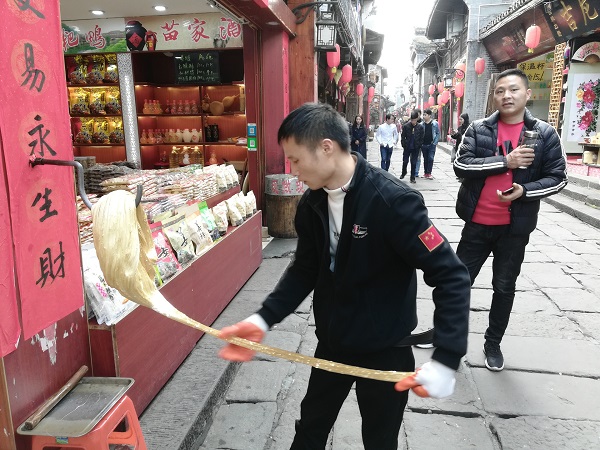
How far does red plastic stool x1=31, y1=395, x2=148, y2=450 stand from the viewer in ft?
6.01

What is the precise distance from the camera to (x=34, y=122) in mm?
1795

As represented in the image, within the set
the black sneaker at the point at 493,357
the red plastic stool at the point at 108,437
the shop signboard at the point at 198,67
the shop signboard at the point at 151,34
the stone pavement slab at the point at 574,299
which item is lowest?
the stone pavement slab at the point at 574,299

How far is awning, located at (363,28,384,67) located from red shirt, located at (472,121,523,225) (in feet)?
67.7

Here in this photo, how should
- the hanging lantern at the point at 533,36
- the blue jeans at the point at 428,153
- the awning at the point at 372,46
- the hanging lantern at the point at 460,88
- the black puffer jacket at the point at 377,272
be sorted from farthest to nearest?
the awning at the point at 372,46 → the hanging lantern at the point at 460,88 → the blue jeans at the point at 428,153 → the hanging lantern at the point at 533,36 → the black puffer jacket at the point at 377,272

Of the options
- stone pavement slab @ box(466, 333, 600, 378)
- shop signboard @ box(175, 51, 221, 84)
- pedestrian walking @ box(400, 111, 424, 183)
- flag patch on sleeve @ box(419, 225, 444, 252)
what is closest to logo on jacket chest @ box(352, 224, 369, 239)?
flag patch on sleeve @ box(419, 225, 444, 252)

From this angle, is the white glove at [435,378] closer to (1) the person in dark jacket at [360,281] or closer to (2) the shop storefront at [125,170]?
(1) the person in dark jacket at [360,281]

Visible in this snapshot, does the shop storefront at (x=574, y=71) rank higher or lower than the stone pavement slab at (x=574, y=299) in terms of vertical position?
higher

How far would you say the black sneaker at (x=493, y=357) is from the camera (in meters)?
3.44

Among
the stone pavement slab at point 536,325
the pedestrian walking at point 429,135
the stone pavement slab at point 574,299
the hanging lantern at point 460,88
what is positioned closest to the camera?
the stone pavement slab at point 536,325

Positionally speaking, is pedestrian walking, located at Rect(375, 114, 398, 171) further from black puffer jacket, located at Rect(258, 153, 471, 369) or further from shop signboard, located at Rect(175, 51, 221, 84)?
black puffer jacket, located at Rect(258, 153, 471, 369)

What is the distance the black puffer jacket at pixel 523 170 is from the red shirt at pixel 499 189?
31 mm

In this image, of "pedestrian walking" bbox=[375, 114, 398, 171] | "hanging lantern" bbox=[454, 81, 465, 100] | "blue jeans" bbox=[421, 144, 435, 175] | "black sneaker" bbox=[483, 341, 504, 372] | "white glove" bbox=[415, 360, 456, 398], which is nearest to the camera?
"white glove" bbox=[415, 360, 456, 398]

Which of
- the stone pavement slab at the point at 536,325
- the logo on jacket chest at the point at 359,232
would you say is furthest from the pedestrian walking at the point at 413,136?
the logo on jacket chest at the point at 359,232

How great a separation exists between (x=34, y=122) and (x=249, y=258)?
3470 millimetres
